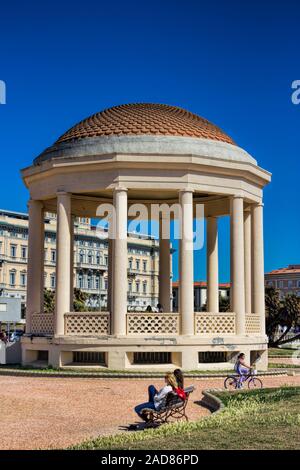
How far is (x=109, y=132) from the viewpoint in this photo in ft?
99.8

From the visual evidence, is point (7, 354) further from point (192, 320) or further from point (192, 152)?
point (192, 152)

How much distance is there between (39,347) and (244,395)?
12.3 meters

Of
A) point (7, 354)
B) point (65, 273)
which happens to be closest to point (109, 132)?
point (65, 273)

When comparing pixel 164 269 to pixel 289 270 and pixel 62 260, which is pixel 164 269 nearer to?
pixel 62 260

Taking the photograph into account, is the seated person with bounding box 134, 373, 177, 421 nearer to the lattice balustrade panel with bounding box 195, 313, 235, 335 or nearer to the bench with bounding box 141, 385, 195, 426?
the bench with bounding box 141, 385, 195, 426

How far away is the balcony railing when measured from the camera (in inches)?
1106

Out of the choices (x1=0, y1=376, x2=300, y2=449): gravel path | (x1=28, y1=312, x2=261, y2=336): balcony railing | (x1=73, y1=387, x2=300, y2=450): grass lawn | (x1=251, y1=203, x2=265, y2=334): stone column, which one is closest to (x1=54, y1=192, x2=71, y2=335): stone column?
(x1=28, y1=312, x2=261, y2=336): balcony railing

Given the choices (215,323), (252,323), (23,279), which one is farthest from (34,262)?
(23,279)

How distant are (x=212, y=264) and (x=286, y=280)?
152359mm

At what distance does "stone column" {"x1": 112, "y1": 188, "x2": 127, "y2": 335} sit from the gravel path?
315cm

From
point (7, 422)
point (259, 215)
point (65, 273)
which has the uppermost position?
point (259, 215)

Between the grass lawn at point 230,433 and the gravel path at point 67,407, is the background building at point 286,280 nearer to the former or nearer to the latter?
the gravel path at point 67,407

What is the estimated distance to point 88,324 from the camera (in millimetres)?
28406

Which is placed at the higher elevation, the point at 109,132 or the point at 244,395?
the point at 109,132
